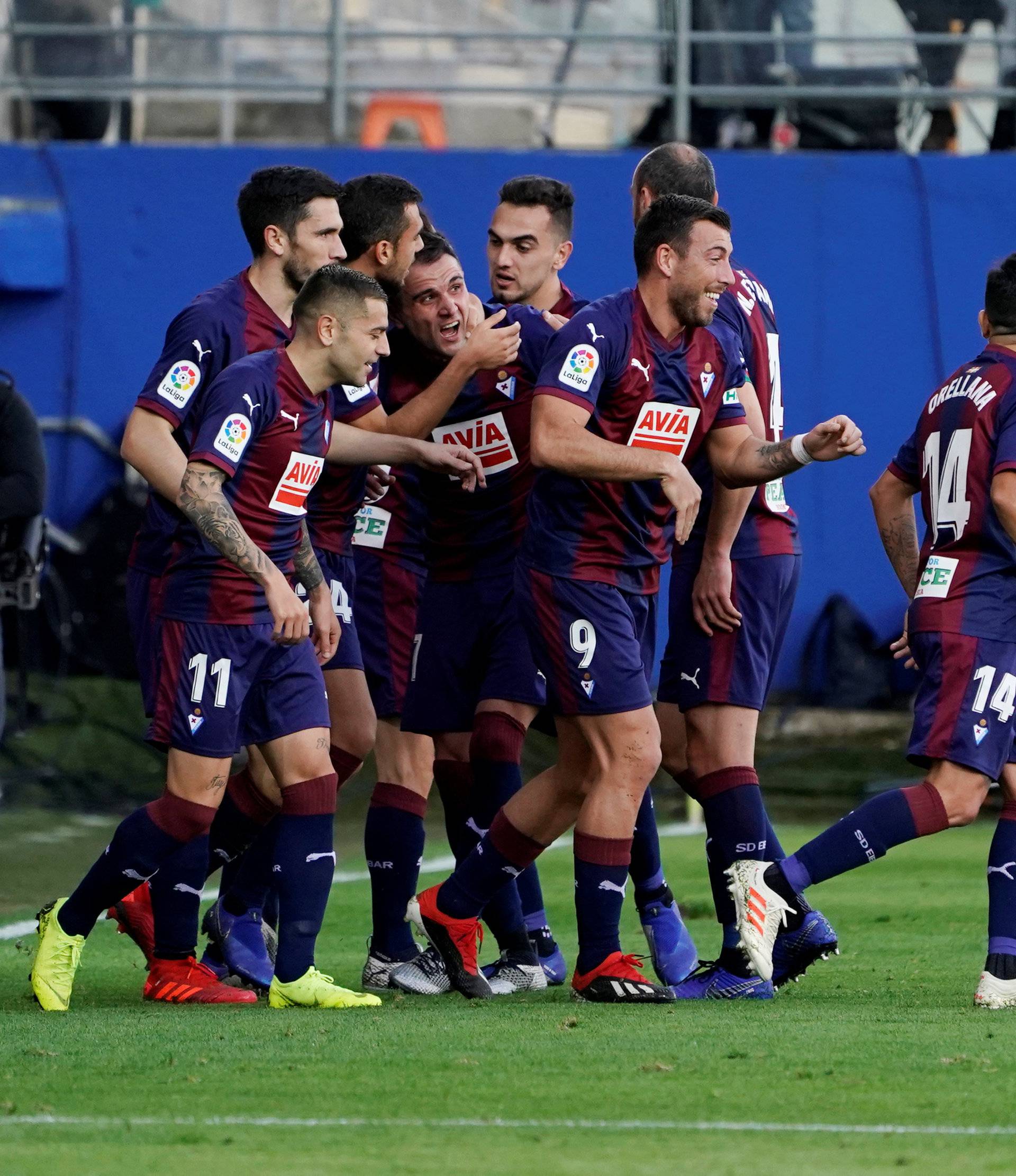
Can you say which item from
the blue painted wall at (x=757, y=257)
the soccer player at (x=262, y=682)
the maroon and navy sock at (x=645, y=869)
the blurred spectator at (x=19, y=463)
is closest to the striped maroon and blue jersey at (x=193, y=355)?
the soccer player at (x=262, y=682)

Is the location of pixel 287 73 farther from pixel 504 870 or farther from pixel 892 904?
pixel 504 870

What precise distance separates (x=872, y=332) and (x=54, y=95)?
5677mm

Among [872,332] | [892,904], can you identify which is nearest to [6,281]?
[872,332]

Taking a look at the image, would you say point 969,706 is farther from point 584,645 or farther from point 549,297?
point 549,297

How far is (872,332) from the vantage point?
1332 centimetres

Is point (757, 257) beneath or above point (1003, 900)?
above

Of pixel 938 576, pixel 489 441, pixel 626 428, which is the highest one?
pixel 626 428

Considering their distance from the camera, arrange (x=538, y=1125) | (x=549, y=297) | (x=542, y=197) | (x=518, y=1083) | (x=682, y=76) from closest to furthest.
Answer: (x=538, y=1125), (x=518, y=1083), (x=542, y=197), (x=549, y=297), (x=682, y=76)

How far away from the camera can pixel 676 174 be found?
606 centimetres

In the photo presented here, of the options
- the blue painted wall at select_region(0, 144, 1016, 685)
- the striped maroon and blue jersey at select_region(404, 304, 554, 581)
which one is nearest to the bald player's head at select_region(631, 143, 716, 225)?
the striped maroon and blue jersey at select_region(404, 304, 554, 581)

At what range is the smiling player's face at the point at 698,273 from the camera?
5.37 meters

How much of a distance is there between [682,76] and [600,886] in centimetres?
914

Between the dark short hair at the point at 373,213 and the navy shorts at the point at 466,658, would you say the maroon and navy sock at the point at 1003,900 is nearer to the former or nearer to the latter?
the navy shorts at the point at 466,658

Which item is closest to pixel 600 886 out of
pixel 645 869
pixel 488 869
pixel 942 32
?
pixel 488 869
